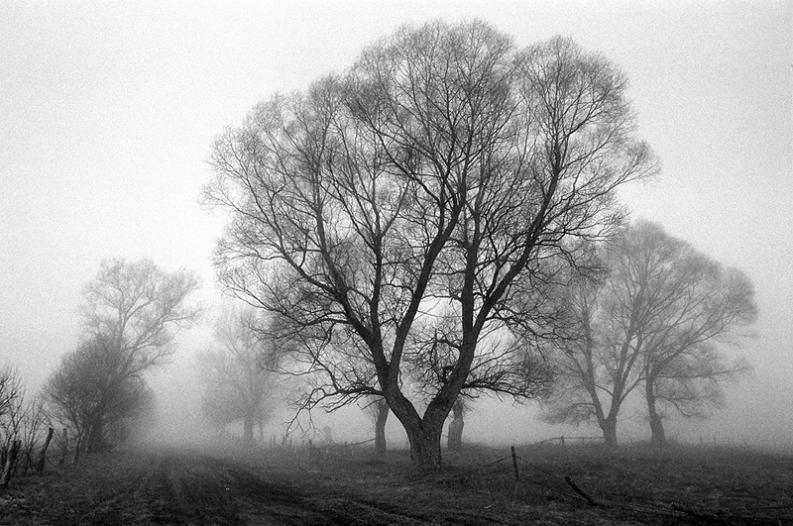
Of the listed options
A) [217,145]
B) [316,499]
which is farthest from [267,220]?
[316,499]

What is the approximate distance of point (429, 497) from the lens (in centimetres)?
1028

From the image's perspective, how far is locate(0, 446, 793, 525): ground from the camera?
8016 millimetres

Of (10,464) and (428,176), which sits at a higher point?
(428,176)

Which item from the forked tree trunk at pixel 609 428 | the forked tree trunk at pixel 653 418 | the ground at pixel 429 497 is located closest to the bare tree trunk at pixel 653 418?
the forked tree trunk at pixel 653 418

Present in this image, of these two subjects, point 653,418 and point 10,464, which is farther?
point 653,418

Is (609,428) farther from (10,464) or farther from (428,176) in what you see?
(10,464)

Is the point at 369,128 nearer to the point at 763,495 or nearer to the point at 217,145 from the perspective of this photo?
the point at 217,145

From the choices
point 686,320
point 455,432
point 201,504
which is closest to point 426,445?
point 201,504

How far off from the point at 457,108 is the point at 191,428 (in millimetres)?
106969

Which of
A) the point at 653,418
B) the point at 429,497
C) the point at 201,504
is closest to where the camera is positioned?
the point at 201,504

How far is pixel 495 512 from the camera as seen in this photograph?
8555 millimetres

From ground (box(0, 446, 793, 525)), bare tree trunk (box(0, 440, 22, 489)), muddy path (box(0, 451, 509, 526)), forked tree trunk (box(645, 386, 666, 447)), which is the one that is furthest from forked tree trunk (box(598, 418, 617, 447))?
bare tree trunk (box(0, 440, 22, 489))

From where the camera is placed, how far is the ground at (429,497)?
316 inches

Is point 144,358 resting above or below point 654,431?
above
